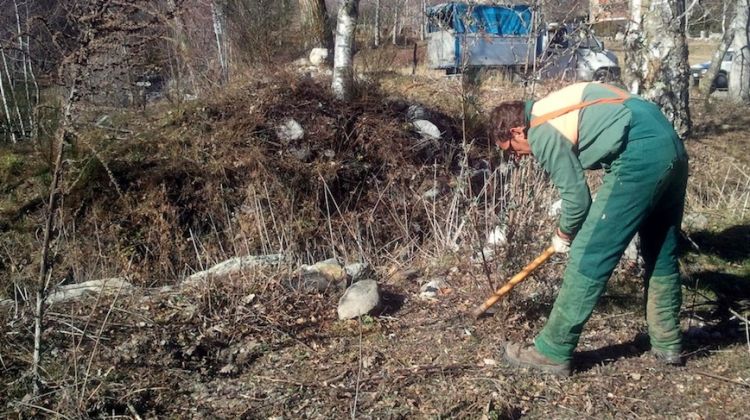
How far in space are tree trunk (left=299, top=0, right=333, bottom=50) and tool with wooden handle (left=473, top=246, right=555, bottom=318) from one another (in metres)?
7.49

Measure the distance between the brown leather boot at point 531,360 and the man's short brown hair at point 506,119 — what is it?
119 cm

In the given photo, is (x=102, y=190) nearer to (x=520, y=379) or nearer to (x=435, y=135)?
(x=435, y=135)

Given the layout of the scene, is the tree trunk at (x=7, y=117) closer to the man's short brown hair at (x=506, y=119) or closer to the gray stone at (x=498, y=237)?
the gray stone at (x=498, y=237)

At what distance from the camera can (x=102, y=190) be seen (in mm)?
7180

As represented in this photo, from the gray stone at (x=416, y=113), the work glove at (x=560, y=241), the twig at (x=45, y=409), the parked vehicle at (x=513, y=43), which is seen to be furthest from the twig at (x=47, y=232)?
the gray stone at (x=416, y=113)

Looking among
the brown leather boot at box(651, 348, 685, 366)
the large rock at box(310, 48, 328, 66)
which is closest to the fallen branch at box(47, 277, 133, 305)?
the brown leather boot at box(651, 348, 685, 366)

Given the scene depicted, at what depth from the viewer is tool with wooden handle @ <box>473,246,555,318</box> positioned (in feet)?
12.6

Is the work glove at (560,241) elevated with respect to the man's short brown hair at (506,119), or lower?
lower

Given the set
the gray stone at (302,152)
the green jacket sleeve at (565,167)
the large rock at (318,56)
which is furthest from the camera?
the large rock at (318,56)

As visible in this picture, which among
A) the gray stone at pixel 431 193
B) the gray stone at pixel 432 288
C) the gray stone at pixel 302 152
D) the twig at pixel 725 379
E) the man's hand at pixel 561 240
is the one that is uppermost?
the man's hand at pixel 561 240

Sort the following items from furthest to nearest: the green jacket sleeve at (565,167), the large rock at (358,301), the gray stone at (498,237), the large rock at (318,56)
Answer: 1. the large rock at (318,56)
2. the large rock at (358,301)
3. the gray stone at (498,237)
4. the green jacket sleeve at (565,167)

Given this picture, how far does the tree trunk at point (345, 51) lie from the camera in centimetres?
827

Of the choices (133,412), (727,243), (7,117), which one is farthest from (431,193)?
(7,117)

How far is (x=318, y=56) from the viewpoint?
10438mm
